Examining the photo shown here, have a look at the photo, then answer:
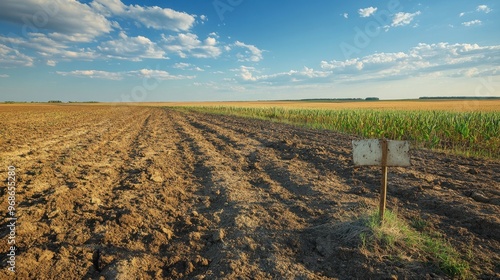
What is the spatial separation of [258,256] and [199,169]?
4.47 meters

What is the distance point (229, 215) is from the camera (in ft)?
14.9

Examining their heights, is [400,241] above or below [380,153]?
below

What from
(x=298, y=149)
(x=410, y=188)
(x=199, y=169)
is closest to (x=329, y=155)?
(x=298, y=149)

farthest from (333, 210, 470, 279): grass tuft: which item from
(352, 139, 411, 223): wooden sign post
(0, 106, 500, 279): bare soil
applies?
(352, 139, 411, 223): wooden sign post

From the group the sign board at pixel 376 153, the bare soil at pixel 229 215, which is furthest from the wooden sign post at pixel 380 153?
the bare soil at pixel 229 215

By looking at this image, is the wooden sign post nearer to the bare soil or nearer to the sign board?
the sign board

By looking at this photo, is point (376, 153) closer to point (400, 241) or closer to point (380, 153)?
point (380, 153)

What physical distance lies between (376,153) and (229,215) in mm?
2303

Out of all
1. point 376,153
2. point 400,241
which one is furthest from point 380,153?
point 400,241

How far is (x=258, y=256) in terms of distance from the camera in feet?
11.0

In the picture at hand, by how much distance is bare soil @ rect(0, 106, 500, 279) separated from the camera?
3.18 m

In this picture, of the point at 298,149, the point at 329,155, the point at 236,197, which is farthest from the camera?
the point at 298,149

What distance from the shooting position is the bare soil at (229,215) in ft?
10.4

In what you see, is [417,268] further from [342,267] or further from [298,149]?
[298,149]
